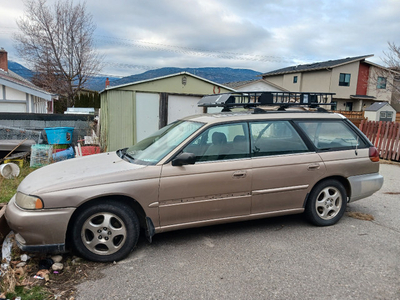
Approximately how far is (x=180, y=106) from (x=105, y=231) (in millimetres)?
8086

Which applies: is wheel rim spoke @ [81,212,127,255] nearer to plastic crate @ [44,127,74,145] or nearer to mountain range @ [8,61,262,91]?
plastic crate @ [44,127,74,145]

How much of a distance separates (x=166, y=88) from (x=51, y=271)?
8.28 m

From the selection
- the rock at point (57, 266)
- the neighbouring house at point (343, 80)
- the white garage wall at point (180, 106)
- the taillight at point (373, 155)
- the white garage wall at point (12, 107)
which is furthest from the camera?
the neighbouring house at point (343, 80)

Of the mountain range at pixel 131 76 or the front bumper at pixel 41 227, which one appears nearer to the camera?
the front bumper at pixel 41 227

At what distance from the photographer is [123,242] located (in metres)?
3.38

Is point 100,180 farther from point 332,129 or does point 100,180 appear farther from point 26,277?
point 332,129

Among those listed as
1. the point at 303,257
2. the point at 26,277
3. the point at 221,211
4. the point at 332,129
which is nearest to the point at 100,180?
the point at 26,277

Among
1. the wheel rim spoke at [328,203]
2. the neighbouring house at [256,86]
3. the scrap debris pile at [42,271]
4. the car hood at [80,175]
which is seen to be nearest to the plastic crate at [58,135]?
the car hood at [80,175]

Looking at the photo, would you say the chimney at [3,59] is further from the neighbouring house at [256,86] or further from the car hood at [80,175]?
Result: the car hood at [80,175]

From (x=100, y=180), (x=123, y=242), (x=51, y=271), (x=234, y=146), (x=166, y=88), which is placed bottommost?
(x=51, y=271)

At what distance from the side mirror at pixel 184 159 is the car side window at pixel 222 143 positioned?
20cm

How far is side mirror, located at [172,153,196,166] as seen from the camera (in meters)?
3.51

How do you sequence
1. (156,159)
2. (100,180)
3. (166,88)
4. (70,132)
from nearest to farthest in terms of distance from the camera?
(100,180), (156,159), (70,132), (166,88)

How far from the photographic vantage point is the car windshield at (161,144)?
12.4 feet
